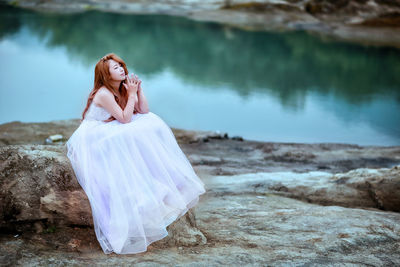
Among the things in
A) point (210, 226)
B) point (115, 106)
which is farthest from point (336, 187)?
point (115, 106)

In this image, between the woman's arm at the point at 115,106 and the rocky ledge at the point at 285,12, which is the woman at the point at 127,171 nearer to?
the woman's arm at the point at 115,106

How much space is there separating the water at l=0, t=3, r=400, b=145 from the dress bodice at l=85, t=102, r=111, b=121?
264 inches

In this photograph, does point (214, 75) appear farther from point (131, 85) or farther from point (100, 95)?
point (100, 95)

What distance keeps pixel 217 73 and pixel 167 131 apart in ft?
39.2

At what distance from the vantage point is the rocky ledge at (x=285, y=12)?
67.5ft

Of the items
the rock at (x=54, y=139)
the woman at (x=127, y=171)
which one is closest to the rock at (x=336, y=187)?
the woman at (x=127, y=171)

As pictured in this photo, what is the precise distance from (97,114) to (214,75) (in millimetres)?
11657

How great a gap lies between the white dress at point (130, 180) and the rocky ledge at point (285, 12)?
1862 cm

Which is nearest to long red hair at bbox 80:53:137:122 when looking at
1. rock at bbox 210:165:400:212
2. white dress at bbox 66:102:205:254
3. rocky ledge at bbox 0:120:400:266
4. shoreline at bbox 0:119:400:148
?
white dress at bbox 66:102:205:254

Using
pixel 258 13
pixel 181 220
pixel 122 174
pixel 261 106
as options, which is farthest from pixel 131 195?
pixel 258 13

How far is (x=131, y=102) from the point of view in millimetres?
2693

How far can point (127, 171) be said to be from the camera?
243cm

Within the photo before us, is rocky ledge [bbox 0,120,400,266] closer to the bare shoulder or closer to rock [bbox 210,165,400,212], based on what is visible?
rock [bbox 210,165,400,212]

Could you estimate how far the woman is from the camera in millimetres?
2322
